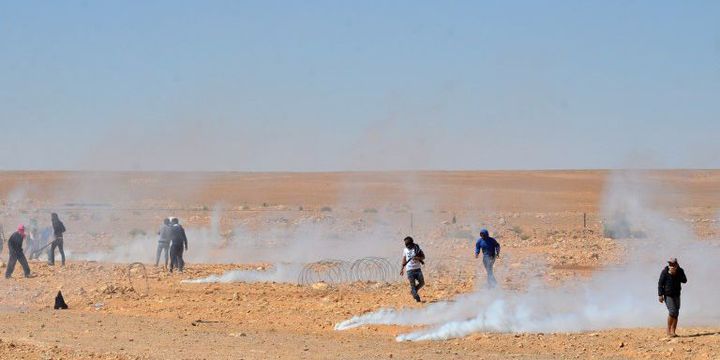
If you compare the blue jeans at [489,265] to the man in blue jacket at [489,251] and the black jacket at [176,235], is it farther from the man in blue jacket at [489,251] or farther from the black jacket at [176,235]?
the black jacket at [176,235]

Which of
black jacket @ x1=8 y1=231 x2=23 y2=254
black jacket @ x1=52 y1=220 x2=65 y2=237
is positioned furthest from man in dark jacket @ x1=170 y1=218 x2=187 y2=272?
black jacket @ x1=8 y1=231 x2=23 y2=254

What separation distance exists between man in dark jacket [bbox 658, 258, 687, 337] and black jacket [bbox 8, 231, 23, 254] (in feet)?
55.8

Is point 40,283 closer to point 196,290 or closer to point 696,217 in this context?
point 196,290

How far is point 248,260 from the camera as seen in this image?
35.8 meters

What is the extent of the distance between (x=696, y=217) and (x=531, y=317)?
146 ft

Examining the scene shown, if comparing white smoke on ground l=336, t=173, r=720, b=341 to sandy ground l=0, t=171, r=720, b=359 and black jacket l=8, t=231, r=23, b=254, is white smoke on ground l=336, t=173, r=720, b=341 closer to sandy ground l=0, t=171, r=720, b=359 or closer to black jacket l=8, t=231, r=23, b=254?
sandy ground l=0, t=171, r=720, b=359

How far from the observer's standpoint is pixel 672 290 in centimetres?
1638

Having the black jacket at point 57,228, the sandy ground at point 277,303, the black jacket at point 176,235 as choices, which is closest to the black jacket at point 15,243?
the sandy ground at point 277,303

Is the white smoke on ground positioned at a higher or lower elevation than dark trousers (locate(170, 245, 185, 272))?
lower

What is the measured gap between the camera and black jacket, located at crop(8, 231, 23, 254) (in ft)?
87.7

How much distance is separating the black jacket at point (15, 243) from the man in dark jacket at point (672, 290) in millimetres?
17002

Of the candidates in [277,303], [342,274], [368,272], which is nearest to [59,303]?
[277,303]

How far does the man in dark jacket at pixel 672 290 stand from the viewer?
1638 cm

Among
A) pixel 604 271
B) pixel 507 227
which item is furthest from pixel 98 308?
pixel 507 227
